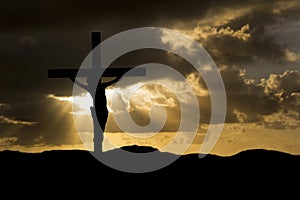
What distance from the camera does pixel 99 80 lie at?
79.9 feet

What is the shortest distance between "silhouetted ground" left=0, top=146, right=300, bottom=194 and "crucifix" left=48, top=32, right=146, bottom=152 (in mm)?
1151

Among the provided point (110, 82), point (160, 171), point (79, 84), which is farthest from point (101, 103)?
point (160, 171)

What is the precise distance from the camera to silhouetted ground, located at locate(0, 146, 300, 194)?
21.2m

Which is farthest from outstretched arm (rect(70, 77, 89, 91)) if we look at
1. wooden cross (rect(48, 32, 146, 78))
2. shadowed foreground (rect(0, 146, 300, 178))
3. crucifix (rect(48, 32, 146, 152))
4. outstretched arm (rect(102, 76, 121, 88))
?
shadowed foreground (rect(0, 146, 300, 178))

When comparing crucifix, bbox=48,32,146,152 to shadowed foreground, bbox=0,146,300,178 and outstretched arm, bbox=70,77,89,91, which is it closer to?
outstretched arm, bbox=70,77,89,91

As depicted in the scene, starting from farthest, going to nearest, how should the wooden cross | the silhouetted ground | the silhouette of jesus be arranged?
the wooden cross, the silhouette of jesus, the silhouetted ground

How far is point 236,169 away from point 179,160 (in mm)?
2515

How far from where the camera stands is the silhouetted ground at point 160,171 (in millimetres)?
A: 21250

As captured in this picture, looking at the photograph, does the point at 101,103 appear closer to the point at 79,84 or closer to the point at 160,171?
the point at 79,84

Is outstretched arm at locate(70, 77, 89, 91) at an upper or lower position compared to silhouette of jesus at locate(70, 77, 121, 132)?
upper

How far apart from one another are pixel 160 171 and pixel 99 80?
4.50 m

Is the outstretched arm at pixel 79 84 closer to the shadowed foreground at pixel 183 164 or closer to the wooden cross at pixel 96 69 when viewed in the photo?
the wooden cross at pixel 96 69

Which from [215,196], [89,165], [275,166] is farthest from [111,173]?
[275,166]

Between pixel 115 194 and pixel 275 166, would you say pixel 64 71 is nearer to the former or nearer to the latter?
pixel 115 194
